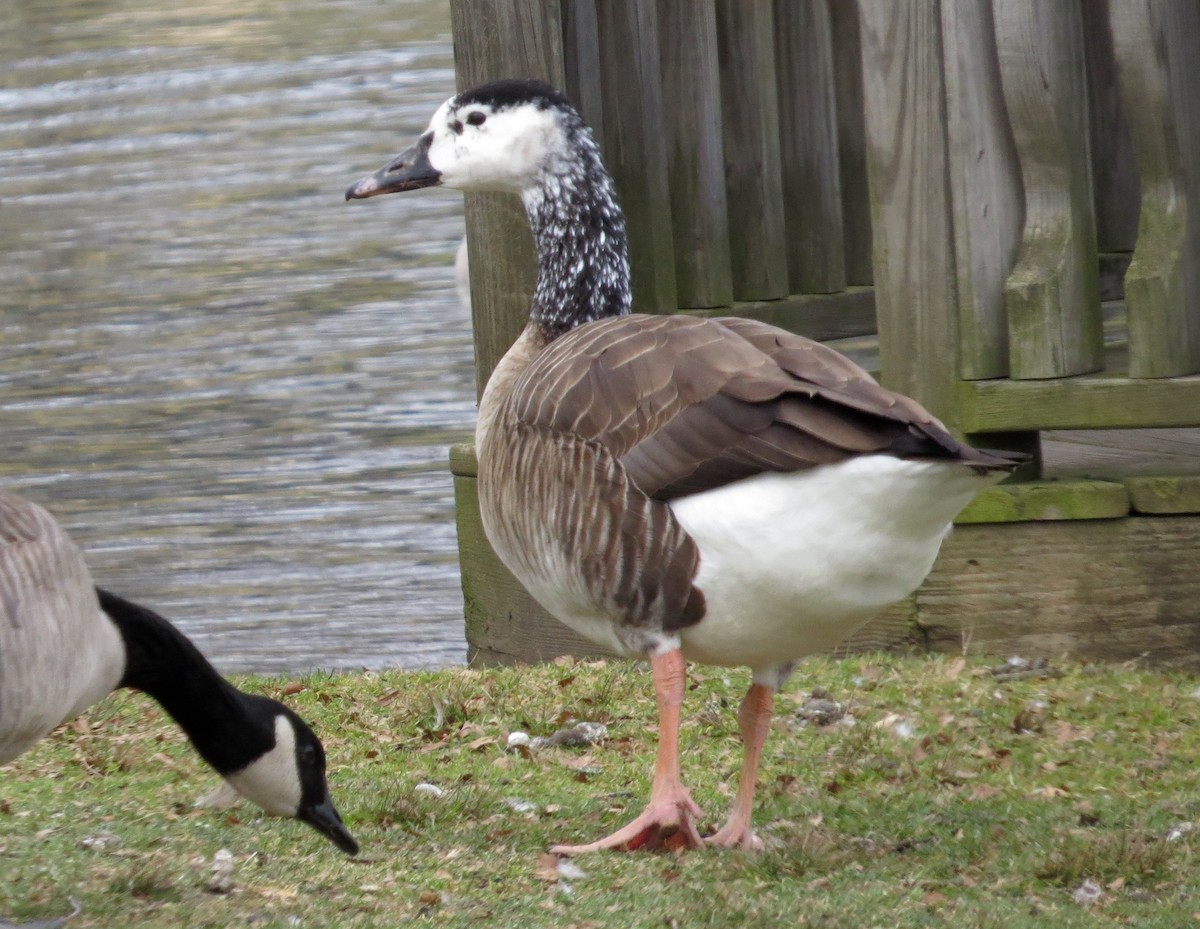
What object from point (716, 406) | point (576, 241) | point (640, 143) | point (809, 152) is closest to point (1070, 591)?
point (576, 241)

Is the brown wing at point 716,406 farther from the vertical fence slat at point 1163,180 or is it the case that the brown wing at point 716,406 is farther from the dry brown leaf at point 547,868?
the vertical fence slat at point 1163,180

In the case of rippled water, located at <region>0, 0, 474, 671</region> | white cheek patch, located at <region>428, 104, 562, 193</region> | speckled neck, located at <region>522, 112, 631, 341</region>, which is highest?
white cheek patch, located at <region>428, 104, 562, 193</region>

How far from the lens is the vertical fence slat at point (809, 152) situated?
24.7ft

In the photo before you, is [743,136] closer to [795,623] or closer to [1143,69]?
[1143,69]

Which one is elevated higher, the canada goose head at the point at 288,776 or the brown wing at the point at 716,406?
the brown wing at the point at 716,406

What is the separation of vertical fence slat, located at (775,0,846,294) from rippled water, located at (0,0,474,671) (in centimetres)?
257

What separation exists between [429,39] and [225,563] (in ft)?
51.4

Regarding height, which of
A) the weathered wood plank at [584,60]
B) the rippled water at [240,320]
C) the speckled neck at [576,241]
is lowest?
the rippled water at [240,320]

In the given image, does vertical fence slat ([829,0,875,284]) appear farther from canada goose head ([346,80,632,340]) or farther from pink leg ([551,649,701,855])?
pink leg ([551,649,701,855])

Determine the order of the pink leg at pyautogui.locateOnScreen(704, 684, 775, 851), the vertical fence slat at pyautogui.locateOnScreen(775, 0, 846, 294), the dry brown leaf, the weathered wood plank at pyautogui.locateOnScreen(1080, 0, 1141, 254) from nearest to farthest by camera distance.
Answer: the dry brown leaf
the pink leg at pyautogui.locateOnScreen(704, 684, 775, 851)
the vertical fence slat at pyautogui.locateOnScreen(775, 0, 846, 294)
the weathered wood plank at pyautogui.locateOnScreen(1080, 0, 1141, 254)

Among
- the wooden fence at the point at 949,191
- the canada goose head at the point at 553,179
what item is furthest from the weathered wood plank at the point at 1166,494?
the canada goose head at the point at 553,179

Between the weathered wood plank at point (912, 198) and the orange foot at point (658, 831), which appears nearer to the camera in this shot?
the orange foot at point (658, 831)

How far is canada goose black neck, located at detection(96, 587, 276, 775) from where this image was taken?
13.4 ft

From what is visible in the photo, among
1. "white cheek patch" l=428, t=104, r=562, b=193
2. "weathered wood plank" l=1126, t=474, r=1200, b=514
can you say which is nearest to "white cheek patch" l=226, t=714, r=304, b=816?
"white cheek patch" l=428, t=104, r=562, b=193
